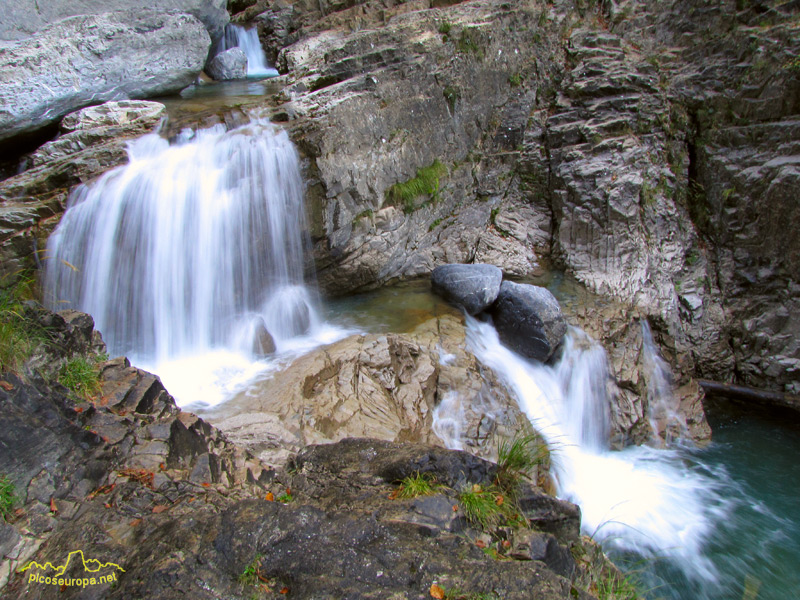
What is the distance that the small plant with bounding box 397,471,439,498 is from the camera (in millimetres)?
3104

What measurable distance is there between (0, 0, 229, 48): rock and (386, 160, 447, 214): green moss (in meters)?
5.10

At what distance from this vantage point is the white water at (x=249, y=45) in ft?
39.7

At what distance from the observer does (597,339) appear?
6590 millimetres

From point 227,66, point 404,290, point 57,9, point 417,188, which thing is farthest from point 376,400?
point 227,66

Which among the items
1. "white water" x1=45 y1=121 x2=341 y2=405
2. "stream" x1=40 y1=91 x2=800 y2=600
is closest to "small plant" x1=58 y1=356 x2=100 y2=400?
"stream" x1=40 y1=91 x2=800 y2=600

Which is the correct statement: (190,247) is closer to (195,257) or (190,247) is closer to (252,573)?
(195,257)

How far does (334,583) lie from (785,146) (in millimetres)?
8485

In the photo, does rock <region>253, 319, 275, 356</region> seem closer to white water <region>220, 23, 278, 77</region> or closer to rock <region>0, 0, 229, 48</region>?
rock <region>0, 0, 229, 48</region>

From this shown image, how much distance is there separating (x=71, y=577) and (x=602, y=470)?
207 inches

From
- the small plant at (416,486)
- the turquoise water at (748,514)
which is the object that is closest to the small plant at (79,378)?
the small plant at (416,486)

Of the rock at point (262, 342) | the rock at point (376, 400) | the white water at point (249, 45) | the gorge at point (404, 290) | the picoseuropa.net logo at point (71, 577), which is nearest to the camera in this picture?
the picoseuropa.net logo at point (71, 577)

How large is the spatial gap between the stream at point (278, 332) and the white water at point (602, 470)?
0.02m

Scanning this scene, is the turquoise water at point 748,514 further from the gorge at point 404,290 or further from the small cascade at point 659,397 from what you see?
the small cascade at point 659,397

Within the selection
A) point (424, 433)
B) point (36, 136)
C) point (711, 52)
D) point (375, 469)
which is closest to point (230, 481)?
point (375, 469)
